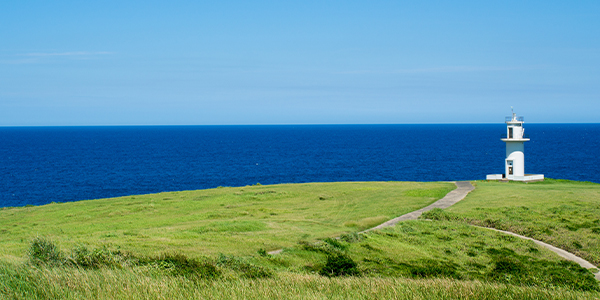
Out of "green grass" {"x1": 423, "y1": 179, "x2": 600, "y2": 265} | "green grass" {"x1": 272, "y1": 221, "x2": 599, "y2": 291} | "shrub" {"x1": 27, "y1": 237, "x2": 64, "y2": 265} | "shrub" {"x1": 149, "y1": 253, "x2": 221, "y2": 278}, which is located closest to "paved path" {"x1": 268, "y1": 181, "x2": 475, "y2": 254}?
"green grass" {"x1": 423, "y1": 179, "x2": 600, "y2": 265}

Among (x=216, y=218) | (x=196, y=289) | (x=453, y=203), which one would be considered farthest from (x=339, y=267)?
(x=453, y=203)

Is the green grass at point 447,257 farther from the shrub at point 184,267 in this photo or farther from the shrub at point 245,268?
the shrub at point 184,267

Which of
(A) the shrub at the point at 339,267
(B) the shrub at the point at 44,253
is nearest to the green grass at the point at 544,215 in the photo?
(A) the shrub at the point at 339,267

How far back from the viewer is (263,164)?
4424 inches

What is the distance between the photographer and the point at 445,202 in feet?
108

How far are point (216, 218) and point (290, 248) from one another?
37.5 feet

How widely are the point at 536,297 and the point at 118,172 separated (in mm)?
96888

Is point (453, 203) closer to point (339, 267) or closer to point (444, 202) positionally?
point (444, 202)

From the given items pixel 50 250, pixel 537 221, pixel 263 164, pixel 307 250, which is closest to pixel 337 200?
pixel 537 221

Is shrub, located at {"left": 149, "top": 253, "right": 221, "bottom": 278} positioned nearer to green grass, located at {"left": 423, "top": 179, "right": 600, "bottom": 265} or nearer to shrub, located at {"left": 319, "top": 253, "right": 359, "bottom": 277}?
shrub, located at {"left": 319, "top": 253, "right": 359, "bottom": 277}

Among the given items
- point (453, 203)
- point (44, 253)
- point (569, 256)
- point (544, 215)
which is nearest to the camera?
point (44, 253)

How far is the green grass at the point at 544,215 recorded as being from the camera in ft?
67.8

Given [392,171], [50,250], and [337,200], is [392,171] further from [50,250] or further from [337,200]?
Answer: [50,250]

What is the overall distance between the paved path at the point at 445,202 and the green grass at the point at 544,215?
78 centimetres
